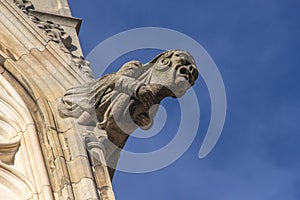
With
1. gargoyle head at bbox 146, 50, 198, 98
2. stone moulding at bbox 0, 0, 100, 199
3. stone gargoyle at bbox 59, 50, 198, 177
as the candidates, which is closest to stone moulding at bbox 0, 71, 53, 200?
stone moulding at bbox 0, 0, 100, 199

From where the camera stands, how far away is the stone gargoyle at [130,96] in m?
11.3

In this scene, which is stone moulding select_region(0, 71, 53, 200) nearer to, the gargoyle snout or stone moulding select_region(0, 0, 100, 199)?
stone moulding select_region(0, 0, 100, 199)

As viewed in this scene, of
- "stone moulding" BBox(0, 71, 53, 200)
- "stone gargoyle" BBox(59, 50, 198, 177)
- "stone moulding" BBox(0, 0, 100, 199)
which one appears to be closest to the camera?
"stone moulding" BBox(0, 0, 100, 199)

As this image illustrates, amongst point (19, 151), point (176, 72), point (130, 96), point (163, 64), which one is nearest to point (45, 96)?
point (19, 151)

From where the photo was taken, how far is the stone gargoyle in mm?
11312

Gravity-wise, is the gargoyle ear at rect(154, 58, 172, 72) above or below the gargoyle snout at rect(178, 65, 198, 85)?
above

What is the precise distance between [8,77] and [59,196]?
6.12 ft

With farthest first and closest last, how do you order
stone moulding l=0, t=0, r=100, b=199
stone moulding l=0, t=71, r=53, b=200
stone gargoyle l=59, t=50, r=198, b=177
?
stone gargoyle l=59, t=50, r=198, b=177 < stone moulding l=0, t=71, r=53, b=200 < stone moulding l=0, t=0, r=100, b=199

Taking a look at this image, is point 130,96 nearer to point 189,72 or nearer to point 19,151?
point 189,72

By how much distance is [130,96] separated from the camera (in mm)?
11336

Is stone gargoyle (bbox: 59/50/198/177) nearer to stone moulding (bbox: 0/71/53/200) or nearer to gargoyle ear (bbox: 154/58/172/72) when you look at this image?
gargoyle ear (bbox: 154/58/172/72)

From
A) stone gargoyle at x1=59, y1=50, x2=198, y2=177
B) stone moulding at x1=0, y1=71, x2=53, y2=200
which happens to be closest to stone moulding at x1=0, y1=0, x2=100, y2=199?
stone moulding at x1=0, y1=71, x2=53, y2=200

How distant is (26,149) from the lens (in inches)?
443

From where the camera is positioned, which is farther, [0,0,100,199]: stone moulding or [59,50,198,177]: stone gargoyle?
[59,50,198,177]: stone gargoyle
